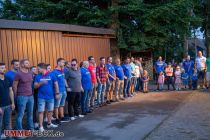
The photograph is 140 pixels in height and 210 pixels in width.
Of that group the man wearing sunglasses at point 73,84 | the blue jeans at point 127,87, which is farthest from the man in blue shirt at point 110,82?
the man wearing sunglasses at point 73,84

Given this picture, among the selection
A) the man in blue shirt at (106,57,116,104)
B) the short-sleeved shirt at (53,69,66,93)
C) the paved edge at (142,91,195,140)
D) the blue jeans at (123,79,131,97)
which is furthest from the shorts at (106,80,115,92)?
the short-sleeved shirt at (53,69,66,93)

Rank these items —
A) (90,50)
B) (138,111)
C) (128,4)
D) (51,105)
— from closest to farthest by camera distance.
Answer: (51,105)
(138,111)
(90,50)
(128,4)

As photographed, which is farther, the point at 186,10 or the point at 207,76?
the point at 186,10

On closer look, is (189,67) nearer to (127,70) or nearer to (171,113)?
(127,70)

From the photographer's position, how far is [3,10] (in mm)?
22641

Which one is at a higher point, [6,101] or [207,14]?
[207,14]

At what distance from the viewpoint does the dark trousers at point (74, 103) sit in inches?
421

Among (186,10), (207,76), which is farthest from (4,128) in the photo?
(186,10)

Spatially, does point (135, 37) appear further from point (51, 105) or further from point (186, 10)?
point (51, 105)

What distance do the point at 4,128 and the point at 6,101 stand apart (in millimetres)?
808

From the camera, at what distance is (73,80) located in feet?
35.2

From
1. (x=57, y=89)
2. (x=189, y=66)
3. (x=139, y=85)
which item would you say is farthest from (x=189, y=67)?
(x=57, y=89)

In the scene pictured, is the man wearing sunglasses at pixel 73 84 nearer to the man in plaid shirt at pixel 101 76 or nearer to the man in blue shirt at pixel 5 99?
the man in plaid shirt at pixel 101 76

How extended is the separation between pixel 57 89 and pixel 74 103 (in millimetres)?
1560
